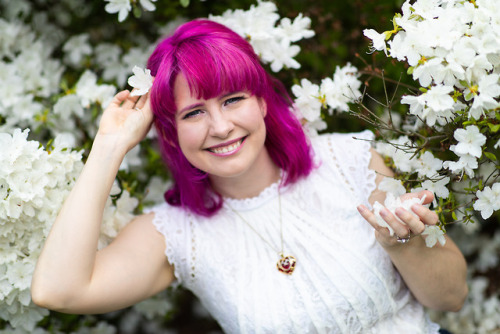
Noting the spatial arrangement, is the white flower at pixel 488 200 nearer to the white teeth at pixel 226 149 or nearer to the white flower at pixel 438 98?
the white flower at pixel 438 98

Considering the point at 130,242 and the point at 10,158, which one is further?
the point at 130,242

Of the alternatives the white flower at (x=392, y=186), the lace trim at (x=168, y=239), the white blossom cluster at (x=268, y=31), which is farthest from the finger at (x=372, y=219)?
the white blossom cluster at (x=268, y=31)

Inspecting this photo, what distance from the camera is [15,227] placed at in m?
2.04

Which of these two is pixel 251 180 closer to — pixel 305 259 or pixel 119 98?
pixel 305 259

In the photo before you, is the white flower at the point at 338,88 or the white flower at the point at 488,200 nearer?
the white flower at the point at 488,200

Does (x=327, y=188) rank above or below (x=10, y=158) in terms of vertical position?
below

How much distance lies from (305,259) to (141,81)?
95 centimetres

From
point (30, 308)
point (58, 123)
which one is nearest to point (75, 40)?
point (58, 123)

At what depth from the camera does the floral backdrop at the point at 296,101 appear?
150 cm

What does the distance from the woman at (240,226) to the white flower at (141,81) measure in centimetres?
4

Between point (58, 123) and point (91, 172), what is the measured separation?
795 millimetres

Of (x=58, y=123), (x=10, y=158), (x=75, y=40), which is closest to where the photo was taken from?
(x=10, y=158)

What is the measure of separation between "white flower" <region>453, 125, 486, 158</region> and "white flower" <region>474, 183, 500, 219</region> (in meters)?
0.16

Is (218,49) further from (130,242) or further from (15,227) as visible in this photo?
(15,227)
